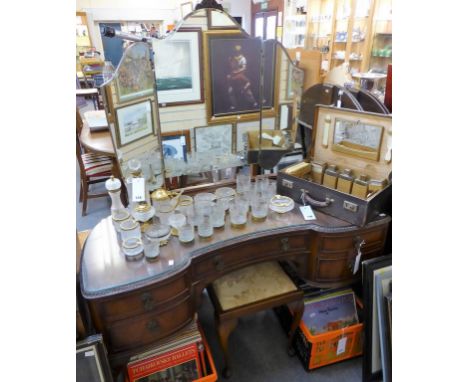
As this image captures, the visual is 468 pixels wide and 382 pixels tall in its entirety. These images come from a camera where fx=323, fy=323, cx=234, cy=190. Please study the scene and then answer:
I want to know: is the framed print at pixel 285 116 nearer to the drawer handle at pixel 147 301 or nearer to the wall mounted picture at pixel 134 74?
the wall mounted picture at pixel 134 74

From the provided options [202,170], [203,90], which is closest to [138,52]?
[203,90]

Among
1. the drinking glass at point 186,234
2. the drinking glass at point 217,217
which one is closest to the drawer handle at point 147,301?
the drinking glass at point 186,234

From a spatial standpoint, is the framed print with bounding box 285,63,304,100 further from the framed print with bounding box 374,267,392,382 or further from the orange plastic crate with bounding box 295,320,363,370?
the orange plastic crate with bounding box 295,320,363,370

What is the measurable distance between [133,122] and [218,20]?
1.89 feet

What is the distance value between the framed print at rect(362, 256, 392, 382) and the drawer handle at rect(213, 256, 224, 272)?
683 millimetres

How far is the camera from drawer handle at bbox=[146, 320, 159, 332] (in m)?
1.24

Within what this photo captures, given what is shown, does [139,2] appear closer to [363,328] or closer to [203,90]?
[203,90]

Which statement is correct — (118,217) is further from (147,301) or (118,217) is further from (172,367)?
(172,367)

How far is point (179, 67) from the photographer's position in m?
1.41

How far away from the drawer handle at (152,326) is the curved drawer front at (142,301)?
0.21 ft

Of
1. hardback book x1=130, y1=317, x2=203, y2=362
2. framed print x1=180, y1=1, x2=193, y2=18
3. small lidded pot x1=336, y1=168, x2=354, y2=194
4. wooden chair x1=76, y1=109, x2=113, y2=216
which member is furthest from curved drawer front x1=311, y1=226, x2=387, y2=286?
wooden chair x1=76, y1=109, x2=113, y2=216

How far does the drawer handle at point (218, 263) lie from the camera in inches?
52.5

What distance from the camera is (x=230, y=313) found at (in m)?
1.49
